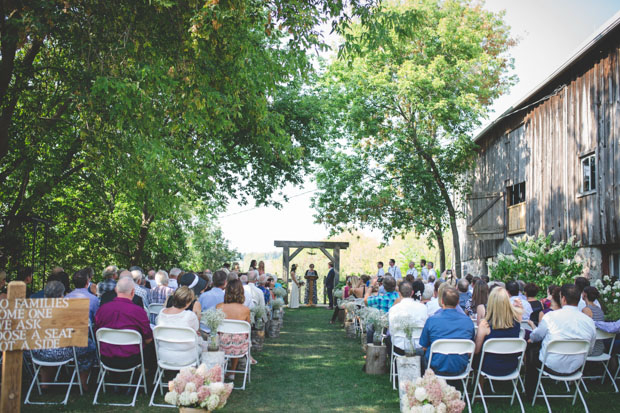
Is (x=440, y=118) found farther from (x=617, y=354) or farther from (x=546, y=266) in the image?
(x=617, y=354)

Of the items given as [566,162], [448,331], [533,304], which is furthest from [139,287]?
[566,162]

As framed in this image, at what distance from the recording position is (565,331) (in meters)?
6.50

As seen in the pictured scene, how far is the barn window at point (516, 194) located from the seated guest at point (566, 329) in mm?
13978

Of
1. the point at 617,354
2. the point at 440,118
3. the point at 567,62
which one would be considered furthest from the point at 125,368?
the point at 440,118

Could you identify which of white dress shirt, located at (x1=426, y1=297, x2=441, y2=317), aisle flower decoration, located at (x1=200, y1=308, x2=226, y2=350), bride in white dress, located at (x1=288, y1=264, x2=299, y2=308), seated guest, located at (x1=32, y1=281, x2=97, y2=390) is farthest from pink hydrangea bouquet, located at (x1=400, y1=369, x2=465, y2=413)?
bride in white dress, located at (x1=288, y1=264, x2=299, y2=308)

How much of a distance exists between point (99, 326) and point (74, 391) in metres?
1.05

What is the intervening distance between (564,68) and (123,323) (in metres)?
14.1

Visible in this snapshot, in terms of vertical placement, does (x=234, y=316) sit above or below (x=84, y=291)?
below

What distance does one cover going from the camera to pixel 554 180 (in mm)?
16656

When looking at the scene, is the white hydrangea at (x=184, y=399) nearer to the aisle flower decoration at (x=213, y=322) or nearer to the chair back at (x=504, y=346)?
the aisle flower decoration at (x=213, y=322)

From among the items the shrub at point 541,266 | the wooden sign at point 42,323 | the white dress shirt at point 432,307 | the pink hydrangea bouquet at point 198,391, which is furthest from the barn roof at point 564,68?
the wooden sign at point 42,323

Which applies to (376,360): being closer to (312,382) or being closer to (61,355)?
(312,382)

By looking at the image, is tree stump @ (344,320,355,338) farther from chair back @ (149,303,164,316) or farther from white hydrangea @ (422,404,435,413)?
white hydrangea @ (422,404,435,413)

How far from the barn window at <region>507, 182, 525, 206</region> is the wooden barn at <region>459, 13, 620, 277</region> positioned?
0.12 feet
